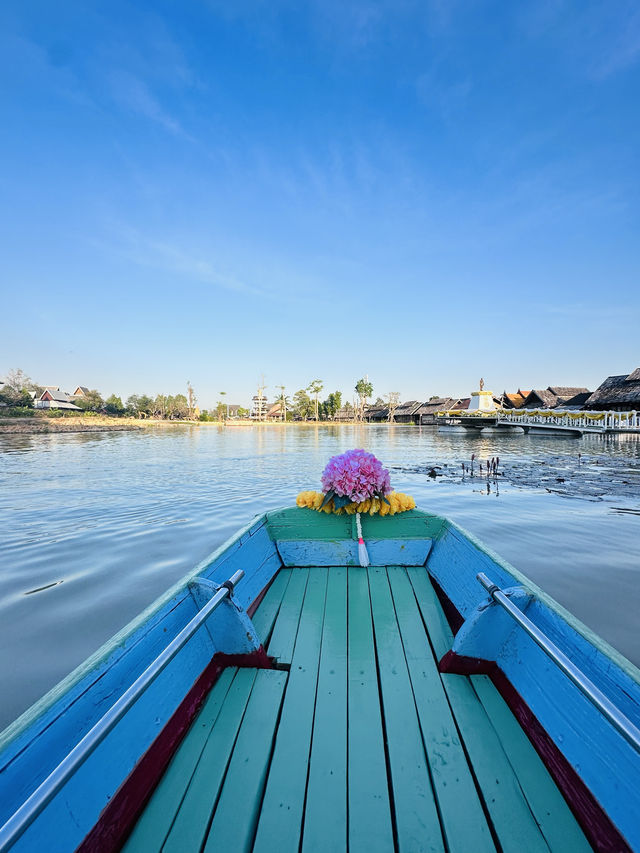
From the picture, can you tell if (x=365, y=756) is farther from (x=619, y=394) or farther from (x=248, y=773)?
(x=619, y=394)

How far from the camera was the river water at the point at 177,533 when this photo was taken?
3.46 meters

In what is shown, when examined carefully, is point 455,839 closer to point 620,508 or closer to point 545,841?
point 545,841

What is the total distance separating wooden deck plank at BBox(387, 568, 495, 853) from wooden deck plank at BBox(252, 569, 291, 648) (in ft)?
2.60

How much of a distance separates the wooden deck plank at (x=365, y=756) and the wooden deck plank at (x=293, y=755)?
17cm

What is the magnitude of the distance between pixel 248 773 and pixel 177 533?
5319 millimetres

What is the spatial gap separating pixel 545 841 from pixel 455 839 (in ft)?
0.90

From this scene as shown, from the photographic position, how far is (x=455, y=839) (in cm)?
119

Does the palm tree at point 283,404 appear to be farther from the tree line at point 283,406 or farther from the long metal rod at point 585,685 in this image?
the long metal rod at point 585,685

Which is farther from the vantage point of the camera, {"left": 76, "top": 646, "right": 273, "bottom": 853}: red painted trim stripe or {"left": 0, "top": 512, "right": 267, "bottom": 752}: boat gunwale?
{"left": 76, "top": 646, "right": 273, "bottom": 853}: red painted trim stripe

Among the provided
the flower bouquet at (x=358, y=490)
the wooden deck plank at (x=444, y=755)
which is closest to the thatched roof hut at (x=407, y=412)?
the flower bouquet at (x=358, y=490)

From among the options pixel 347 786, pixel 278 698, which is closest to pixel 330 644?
pixel 278 698

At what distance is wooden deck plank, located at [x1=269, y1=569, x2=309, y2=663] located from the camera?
2.15 metres

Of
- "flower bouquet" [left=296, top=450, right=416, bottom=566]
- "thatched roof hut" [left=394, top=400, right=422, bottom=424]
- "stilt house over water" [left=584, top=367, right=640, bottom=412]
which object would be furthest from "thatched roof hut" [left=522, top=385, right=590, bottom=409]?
"flower bouquet" [left=296, top=450, right=416, bottom=566]

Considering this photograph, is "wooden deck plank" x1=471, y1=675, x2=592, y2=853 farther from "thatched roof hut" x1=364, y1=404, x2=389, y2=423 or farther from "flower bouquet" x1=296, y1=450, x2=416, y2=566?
"thatched roof hut" x1=364, y1=404, x2=389, y2=423
